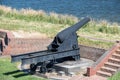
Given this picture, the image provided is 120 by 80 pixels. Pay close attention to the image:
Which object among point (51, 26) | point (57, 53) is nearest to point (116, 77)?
point (57, 53)

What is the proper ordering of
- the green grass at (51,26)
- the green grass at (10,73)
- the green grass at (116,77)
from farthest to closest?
the green grass at (51,26) < the green grass at (10,73) < the green grass at (116,77)

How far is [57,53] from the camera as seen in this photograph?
1694cm

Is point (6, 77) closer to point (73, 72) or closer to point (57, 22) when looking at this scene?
point (73, 72)

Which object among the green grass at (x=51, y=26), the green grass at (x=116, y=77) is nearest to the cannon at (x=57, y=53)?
the green grass at (x=51, y=26)

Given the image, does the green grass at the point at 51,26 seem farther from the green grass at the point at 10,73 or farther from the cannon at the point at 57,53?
the green grass at the point at 10,73

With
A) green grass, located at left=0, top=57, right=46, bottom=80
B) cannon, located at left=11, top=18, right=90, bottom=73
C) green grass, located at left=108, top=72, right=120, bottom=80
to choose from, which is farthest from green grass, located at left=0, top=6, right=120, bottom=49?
green grass, located at left=0, top=57, right=46, bottom=80

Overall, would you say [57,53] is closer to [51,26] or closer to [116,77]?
[116,77]

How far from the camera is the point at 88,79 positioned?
1590 centimetres

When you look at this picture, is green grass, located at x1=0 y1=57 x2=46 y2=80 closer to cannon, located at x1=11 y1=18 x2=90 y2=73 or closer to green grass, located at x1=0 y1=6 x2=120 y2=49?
cannon, located at x1=11 y1=18 x2=90 y2=73

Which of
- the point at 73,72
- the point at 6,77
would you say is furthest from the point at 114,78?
the point at 6,77

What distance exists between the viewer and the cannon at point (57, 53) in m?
16.4

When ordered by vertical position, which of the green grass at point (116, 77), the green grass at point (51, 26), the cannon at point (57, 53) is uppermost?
the green grass at point (51, 26)

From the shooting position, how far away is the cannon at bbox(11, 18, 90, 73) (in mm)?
16438

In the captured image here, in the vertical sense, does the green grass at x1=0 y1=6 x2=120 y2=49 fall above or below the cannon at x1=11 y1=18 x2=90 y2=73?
above
